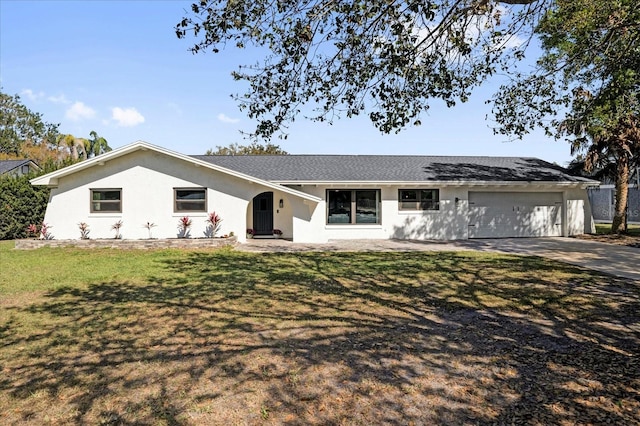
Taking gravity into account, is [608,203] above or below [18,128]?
below

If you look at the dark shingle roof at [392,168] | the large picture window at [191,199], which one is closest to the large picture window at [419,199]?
the dark shingle roof at [392,168]

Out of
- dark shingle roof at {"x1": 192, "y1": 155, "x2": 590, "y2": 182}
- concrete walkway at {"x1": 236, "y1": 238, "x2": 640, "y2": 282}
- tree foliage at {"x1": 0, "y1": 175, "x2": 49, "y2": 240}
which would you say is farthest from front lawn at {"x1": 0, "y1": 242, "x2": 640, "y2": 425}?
tree foliage at {"x1": 0, "y1": 175, "x2": 49, "y2": 240}

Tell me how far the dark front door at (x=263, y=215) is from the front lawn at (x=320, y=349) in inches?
356

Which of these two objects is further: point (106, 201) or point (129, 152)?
point (106, 201)

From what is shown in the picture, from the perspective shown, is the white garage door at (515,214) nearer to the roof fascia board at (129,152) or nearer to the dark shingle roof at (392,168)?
the dark shingle roof at (392,168)

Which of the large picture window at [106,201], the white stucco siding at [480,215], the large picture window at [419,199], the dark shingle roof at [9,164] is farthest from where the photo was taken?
the dark shingle roof at [9,164]

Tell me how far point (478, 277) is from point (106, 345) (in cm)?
775

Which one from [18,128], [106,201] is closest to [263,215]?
[106,201]

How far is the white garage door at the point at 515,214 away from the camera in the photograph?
18375mm

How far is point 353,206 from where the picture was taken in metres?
17.9

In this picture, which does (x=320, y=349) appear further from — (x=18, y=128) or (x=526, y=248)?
(x=18, y=128)

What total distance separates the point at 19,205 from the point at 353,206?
15462 millimetres

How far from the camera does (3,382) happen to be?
4.04m

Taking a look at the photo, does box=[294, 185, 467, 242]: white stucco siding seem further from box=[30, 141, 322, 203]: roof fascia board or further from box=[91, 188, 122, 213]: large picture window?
box=[91, 188, 122, 213]: large picture window
